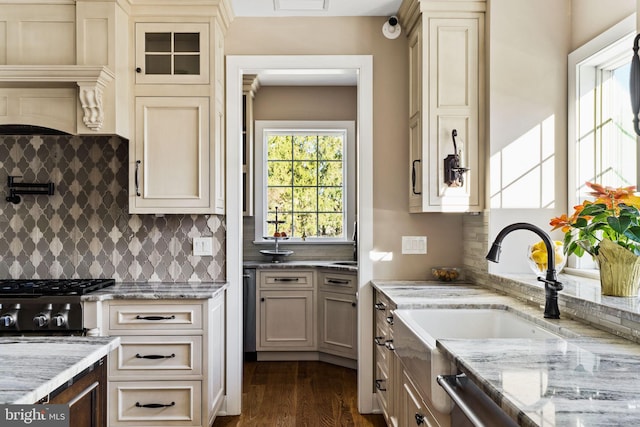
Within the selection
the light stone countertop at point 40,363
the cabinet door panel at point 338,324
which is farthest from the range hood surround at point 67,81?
the cabinet door panel at point 338,324

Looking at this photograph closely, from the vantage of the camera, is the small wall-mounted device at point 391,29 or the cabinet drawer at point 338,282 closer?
the small wall-mounted device at point 391,29

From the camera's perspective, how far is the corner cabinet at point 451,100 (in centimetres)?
280

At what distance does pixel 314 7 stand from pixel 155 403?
254 cm

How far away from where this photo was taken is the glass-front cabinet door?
288 cm

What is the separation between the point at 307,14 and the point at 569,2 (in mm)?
1550

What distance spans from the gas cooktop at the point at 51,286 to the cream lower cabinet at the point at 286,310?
1.55m

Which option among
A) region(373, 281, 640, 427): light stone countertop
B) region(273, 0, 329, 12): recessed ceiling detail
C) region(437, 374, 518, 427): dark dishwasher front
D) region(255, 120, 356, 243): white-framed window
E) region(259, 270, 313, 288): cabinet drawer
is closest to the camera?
region(373, 281, 640, 427): light stone countertop

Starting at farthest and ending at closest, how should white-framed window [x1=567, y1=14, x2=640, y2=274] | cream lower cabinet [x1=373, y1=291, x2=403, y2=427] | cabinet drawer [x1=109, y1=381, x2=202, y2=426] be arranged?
cabinet drawer [x1=109, y1=381, x2=202, y2=426] < cream lower cabinet [x1=373, y1=291, x2=403, y2=427] < white-framed window [x1=567, y1=14, x2=640, y2=274]

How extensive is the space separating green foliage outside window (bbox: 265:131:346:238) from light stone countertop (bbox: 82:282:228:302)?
206 centimetres

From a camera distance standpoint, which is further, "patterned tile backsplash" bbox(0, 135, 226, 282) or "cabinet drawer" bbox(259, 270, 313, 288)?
"cabinet drawer" bbox(259, 270, 313, 288)

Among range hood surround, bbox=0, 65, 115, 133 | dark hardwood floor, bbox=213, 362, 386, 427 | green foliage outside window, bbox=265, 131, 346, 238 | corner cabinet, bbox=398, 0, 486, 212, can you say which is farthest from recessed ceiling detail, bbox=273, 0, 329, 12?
dark hardwood floor, bbox=213, 362, 386, 427

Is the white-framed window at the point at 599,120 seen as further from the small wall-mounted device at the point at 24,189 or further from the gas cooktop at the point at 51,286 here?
the small wall-mounted device at the point at 24,189

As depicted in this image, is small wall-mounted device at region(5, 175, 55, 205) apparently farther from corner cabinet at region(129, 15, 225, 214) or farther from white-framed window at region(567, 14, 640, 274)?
white-framed window at region(567, 14, 640, 274)

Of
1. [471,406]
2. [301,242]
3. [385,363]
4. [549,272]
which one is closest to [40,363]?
[471,406]
